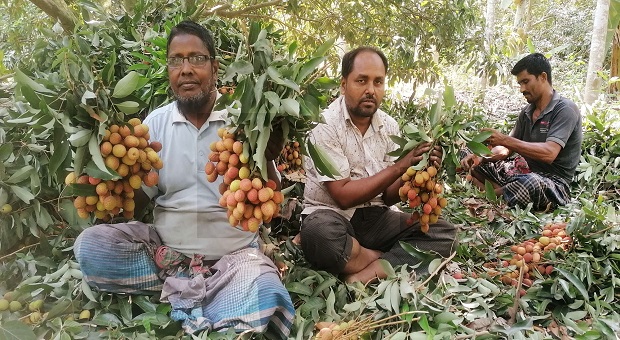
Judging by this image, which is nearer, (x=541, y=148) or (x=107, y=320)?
(x=107, y=320)

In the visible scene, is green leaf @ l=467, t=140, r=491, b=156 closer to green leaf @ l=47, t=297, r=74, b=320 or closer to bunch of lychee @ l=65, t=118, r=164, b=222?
bunch of lychee @ l=65, t=118, r=164, b=222

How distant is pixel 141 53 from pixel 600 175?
10.6 ft

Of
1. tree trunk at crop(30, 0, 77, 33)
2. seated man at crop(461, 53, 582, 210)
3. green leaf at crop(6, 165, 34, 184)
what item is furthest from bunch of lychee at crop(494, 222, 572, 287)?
→ tree trunk at crop(30, 0, 77, 33)

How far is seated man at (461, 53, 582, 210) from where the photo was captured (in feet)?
9.63

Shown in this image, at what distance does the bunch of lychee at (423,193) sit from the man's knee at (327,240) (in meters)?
0.30

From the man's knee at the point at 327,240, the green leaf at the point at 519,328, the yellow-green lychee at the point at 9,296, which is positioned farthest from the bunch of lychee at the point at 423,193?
the yellow-green lychee at the point at 9,296

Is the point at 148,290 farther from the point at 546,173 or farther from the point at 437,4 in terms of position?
the point at 437,4

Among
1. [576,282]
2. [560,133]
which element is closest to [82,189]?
[576,282]

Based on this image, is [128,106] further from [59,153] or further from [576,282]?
[576,282]

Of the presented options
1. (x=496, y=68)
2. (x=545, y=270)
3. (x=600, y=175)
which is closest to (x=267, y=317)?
(x=545, y=270)

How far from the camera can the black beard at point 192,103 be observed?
1.78 m

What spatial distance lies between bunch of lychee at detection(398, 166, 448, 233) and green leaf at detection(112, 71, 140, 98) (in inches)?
41.9

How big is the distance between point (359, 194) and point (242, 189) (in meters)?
0.71

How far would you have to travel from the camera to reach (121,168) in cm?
152
